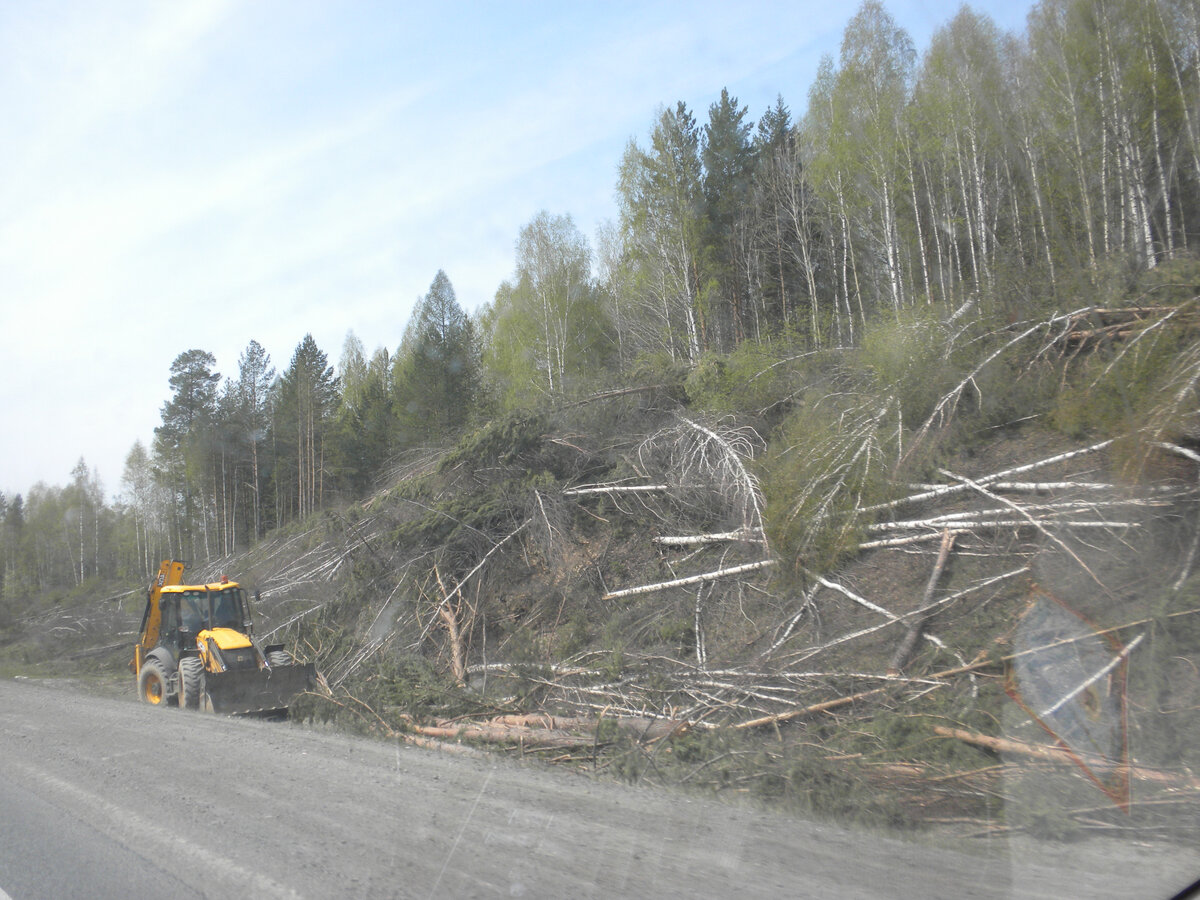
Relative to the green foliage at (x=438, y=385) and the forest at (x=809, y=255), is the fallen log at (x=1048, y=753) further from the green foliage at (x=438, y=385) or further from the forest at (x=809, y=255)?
the green foliage at (x=438, y=385)

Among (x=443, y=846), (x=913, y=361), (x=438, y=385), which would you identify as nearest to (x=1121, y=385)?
(x=913, y=361)

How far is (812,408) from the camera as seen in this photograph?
12547 mm

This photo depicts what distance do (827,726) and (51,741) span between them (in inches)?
342

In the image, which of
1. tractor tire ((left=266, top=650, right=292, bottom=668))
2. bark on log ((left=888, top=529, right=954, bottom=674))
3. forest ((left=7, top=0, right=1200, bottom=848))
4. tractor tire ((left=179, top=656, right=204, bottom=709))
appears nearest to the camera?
forest ((left=7, top=0, right=1200, bottom=848))

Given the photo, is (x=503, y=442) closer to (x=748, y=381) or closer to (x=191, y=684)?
(x=748, y=381)

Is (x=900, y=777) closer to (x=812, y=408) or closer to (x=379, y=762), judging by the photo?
(x=379, y=762)

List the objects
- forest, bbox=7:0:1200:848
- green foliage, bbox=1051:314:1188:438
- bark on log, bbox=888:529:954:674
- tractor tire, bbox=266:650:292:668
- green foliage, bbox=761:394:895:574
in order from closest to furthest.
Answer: forest, bbox=7:0:1200:848 < bark on log, bbox=888:529:954:674 < green foliage, bbox=1051:314:1188:438 < green foliage, bbox=761:394:895:574 < tractor tire, bbox=266:650:292:668

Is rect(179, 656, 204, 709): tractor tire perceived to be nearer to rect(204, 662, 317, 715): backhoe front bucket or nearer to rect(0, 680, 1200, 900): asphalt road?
rect(204, 662, 317, 715): backhoe front bucket

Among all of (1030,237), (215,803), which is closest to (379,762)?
(215,803)

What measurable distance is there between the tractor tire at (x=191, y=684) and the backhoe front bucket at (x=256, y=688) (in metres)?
0.73

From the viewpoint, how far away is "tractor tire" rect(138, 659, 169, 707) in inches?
499

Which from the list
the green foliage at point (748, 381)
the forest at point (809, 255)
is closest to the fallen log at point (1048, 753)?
the forest at point (809, 255)

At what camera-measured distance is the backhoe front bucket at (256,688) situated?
1140 centimetres

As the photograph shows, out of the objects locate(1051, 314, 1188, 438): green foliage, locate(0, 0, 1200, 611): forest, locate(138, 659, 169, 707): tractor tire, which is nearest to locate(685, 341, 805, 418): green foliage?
locate(0, 0, 1200, 611): forest
